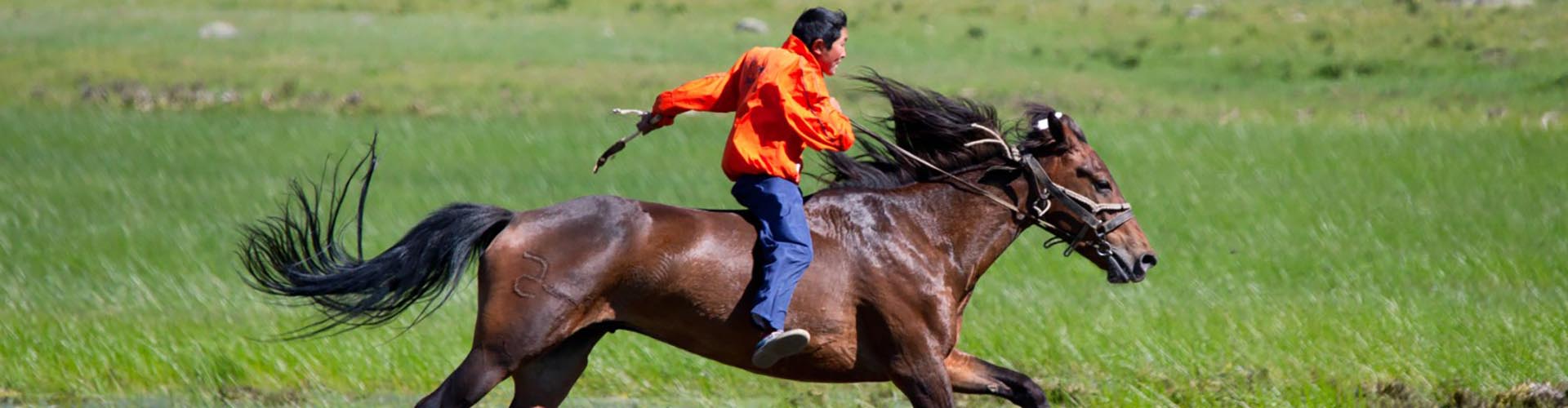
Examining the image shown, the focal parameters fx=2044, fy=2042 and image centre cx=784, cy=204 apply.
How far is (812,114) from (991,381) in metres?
1.22

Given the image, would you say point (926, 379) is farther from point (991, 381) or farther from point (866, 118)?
point (866, 118)

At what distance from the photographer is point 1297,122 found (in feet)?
77.7

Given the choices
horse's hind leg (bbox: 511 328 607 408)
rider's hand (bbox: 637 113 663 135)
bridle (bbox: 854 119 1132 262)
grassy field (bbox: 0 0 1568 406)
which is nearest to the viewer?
horse's hind leg (bbox: 511 328 607 408)

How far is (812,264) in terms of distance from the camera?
7.31 meters

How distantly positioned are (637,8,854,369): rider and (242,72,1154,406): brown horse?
0.46 feet

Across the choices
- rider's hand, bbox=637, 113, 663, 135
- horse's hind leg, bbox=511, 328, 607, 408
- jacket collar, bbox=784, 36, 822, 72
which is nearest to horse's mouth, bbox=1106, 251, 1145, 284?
jacket collar, bbox=784, 36, 822, 72

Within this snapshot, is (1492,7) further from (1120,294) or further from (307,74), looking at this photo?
(1120,294)

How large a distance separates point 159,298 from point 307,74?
17885 millimetres

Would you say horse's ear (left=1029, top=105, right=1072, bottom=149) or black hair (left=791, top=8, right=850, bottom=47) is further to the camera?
horse's ear (left=1029, top=105, right=1072, bottom=149)

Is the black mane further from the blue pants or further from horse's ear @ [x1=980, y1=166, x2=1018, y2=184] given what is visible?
the blue pants

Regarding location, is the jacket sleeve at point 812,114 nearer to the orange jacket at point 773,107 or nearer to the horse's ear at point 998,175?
the orange jacket at point 773,107

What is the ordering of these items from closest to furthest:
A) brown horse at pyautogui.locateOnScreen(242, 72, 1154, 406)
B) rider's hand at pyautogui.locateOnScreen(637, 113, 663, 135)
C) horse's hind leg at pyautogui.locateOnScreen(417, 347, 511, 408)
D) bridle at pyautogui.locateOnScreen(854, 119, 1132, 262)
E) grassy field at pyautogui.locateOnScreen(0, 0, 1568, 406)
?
horse's hind leg at pyautogui.locateOnScreen(417, 347, 511, 408)
brown horse at pyautogui.locateOnScreen(242, 72, 1154, 406)
rider's hand at pyautogui.locateOnScreen(637, 113, 663, 135)
bridle at pyautogui.locateOnScreen(854, 119, 1132, 262)
grassy field at pyautogui.locateOnScreen(0, 0, 1568, 406)

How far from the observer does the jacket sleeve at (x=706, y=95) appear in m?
7.31

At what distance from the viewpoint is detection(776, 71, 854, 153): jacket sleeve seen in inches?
277
